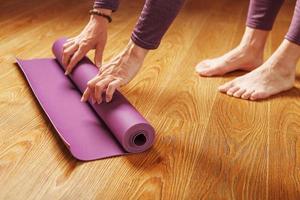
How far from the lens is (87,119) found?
3.93 ft

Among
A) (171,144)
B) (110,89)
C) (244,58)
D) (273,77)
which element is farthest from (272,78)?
(110,89)

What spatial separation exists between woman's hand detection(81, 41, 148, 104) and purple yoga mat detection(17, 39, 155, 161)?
4 cm

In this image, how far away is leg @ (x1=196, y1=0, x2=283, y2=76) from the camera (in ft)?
5.39

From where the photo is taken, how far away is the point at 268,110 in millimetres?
1386

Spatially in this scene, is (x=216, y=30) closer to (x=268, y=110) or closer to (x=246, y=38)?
(x=246, y=38)

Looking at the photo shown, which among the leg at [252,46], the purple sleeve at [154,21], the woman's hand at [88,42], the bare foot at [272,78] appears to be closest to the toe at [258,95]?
the bare foot at [272,78]

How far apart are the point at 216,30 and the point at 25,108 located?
140 cm

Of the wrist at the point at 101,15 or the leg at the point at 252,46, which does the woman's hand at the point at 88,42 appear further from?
the leg at the point at 252,46

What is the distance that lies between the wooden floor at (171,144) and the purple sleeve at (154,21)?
0.27 meters

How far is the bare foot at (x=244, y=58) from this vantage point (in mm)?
1670

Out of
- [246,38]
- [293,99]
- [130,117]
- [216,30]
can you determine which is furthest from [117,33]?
[130,117]

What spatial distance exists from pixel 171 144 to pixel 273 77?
0.60m

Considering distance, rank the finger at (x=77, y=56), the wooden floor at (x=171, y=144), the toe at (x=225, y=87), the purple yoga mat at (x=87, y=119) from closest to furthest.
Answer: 1. the wooden floor at (x=171, y=144)
2. the purple yoga mat at (x=87, y=119)
3. the finger at (x=77, y=56)
4. the toe at (x=225, y=87)

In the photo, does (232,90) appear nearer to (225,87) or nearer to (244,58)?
(225,87)
